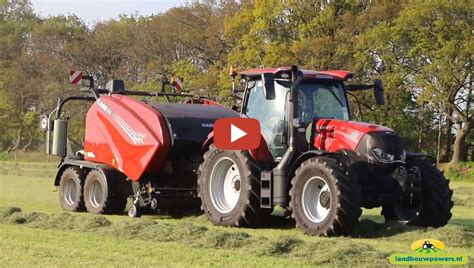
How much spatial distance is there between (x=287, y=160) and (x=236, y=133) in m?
1.11

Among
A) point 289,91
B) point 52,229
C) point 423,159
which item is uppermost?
point 289,91

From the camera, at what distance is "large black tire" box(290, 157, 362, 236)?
10008mm

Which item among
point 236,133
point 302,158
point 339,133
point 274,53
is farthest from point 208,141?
point 274,53

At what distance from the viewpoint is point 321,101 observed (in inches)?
459

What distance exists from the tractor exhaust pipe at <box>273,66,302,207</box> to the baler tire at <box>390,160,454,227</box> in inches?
72.5

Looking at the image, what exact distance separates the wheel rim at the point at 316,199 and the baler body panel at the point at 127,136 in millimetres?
3258

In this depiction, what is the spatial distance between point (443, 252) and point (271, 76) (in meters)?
3.81

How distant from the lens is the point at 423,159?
11.5 meters

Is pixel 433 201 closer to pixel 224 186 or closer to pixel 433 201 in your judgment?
pixel 433 201

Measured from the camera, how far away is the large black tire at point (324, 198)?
32.8ft

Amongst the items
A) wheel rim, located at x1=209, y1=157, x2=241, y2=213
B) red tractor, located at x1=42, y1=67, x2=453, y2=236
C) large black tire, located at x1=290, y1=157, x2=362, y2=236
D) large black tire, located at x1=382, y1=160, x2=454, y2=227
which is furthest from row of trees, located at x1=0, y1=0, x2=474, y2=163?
large black tire, located at x1=290, y1=157, x2=362, y2=236

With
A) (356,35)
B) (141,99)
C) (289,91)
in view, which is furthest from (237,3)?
(289,91)

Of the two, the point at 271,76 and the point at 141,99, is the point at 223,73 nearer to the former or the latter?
the point at 141,99

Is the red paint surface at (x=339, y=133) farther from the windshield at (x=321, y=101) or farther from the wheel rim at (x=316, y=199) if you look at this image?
the wheel rim at (x=316, y=199)
